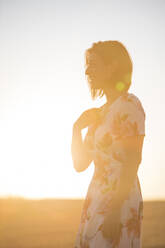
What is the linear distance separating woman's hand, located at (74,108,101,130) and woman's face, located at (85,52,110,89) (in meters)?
0.22

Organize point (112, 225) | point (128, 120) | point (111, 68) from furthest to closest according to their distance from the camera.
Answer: point (111, 68) → point (128, 120) → point (112, 225)

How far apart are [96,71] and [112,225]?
4.18ft

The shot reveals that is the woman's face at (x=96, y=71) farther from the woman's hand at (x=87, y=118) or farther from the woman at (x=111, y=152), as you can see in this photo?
the woman's hand at (x=87, y=118)

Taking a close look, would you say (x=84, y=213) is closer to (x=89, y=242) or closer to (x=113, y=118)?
(x=89, y=242)

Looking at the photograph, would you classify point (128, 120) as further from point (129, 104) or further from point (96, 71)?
point (96, 71)

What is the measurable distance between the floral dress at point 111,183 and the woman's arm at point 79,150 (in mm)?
107

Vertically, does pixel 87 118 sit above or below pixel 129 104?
below

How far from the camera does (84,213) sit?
3.21m

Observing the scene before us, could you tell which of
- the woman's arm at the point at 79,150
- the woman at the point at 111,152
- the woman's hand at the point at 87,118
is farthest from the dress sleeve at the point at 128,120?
the woman's arm at the point at 79,150

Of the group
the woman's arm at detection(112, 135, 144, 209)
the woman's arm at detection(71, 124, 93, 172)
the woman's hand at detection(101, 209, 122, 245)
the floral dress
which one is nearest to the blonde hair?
the floral dress

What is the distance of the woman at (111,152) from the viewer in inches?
113

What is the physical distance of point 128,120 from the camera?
2998 mm

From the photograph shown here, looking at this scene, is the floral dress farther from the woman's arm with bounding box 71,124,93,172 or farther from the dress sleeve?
the woman's arm with bounding box 71,124,93,172

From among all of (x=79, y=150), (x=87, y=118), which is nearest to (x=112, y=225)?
(x=79, y=150)
